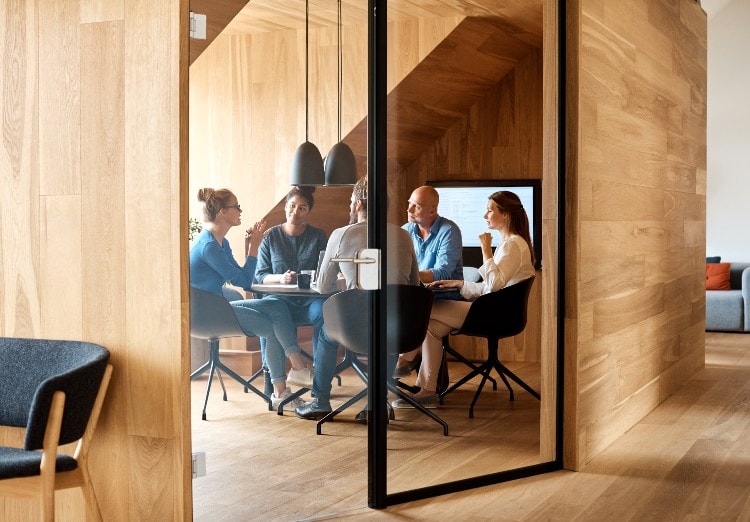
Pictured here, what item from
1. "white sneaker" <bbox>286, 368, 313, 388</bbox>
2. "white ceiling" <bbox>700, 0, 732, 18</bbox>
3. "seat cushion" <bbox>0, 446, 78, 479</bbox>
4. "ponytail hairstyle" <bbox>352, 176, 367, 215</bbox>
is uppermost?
"white ceiling" <bbox>700, 0, 732, 18</bbox>

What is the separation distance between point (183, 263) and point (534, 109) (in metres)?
3.58

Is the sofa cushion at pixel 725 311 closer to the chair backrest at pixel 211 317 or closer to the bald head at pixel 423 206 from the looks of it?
the bald head at pixel 423 206

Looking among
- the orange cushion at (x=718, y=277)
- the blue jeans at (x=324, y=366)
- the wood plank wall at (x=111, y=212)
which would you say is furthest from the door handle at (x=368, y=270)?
the orange cushion at (x=718, y=277)

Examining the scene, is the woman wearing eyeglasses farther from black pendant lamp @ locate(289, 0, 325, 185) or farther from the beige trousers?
the beige trousers

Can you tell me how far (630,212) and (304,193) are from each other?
2451mm

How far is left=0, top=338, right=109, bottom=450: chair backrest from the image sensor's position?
3.01 meters

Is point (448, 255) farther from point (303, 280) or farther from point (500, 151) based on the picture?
point (500, 151)

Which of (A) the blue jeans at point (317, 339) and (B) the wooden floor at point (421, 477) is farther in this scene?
(A) the blue jeans at point (317, 339)

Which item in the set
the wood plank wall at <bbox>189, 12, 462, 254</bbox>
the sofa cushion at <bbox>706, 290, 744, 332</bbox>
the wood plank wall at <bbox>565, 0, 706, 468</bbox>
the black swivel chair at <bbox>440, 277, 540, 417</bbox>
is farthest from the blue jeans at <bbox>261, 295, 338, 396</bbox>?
the sofa cushion at <bbox>706, 290, 744, 332</bbox>

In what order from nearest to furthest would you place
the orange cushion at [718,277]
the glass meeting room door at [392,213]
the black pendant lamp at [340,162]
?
the glass meeting room door at [392,213], the black pendant lamp at [340,162], the orange cushion at [718,277]

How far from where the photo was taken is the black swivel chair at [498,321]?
16.2 feet

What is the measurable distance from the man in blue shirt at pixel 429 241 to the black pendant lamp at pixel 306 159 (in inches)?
21.3

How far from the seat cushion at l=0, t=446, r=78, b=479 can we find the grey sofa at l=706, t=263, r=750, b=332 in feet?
27.3

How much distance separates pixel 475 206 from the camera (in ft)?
15.0
